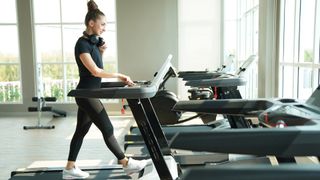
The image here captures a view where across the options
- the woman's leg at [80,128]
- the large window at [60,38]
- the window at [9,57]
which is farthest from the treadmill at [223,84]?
the window at [9,57]

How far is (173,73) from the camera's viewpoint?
12.3 ft

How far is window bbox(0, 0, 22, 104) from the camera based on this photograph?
25.2 ft

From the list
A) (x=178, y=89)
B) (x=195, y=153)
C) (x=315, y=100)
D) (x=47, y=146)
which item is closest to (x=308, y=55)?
(x=195, y=153)

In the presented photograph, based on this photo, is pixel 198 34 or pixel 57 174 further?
pixel 198 34

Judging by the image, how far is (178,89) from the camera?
729 cm

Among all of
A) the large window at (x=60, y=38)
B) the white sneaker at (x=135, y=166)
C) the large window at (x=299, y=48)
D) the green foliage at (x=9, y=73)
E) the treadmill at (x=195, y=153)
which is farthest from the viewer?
the green foliage at (x=9, y=73)

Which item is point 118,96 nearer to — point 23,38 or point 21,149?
point 21,149

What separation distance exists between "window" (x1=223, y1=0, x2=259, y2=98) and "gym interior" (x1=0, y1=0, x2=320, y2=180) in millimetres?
23

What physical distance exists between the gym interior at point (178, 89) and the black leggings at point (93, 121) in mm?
248

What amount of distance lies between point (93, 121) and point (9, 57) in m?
5.76

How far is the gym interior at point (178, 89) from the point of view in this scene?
2.37 ft

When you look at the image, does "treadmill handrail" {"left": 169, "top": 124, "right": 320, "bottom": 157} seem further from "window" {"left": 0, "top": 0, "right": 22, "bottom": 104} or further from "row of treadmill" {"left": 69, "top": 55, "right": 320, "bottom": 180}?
"window" {"left": 0, "top": 0, "right": 22, "bottom": 104}

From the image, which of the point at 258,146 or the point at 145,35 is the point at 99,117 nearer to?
the point at 258,146

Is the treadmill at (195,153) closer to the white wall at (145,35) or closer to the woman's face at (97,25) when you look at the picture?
the woman's face at (97,25)
